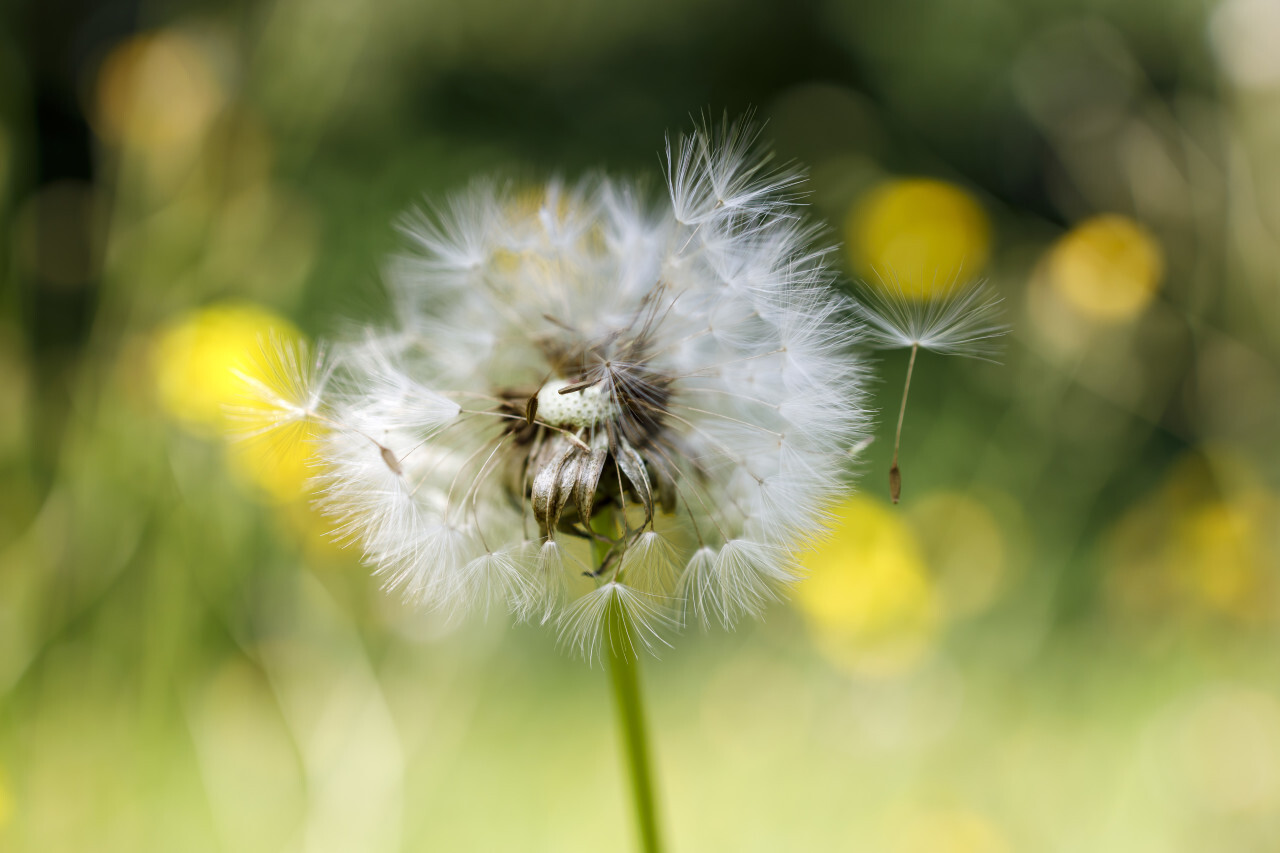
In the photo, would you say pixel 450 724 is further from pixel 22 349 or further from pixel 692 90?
pixel 692 90

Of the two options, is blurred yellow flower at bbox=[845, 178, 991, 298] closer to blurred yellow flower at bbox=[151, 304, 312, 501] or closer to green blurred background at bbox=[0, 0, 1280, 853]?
green blurred background at bbox=[0, 0, 1280, 853]

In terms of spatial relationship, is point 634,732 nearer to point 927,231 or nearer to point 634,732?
point 634,732

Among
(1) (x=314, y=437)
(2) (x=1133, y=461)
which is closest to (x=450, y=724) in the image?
(1) (x=314, y=437)

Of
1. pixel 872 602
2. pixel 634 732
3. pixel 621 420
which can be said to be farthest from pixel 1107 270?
pixel 634 732

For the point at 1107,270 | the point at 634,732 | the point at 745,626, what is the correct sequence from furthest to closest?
the point at 745,626 → the point at 1107,270 → the point at 634,732

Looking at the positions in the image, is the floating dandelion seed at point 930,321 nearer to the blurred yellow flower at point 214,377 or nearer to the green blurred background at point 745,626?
the green blurred background at point 745,626

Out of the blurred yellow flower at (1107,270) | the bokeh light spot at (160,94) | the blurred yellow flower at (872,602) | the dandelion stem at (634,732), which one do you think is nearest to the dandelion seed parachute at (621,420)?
the dandelion stem at (634,732)

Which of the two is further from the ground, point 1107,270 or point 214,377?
point 1107,270
